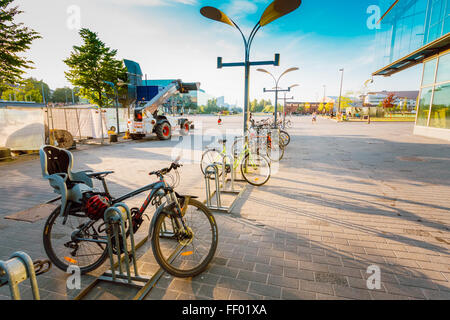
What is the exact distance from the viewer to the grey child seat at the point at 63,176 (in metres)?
2.61

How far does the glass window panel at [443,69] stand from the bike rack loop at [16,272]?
66.3ft

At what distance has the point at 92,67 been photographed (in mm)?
18547

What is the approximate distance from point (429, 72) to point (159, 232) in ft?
68.8

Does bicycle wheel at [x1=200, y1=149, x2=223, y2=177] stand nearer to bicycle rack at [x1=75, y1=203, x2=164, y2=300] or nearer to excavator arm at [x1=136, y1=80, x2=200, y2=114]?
bicycle rack at [x1=75, y1=203, x2=164, y2=300]

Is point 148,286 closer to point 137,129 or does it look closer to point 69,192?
point 69,192

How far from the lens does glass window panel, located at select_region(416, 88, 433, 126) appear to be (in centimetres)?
1631

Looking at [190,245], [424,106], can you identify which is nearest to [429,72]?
[424,106]

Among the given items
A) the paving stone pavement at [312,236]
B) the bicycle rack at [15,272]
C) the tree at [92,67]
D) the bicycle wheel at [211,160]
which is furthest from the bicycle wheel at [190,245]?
the tree at [92,67]

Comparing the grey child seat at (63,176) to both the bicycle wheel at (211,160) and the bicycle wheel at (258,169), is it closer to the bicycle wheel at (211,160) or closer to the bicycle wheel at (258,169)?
the bicycle wheel at (211,160)

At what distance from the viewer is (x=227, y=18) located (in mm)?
6023

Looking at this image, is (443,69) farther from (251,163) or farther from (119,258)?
(119,258)

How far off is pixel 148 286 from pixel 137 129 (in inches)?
535
